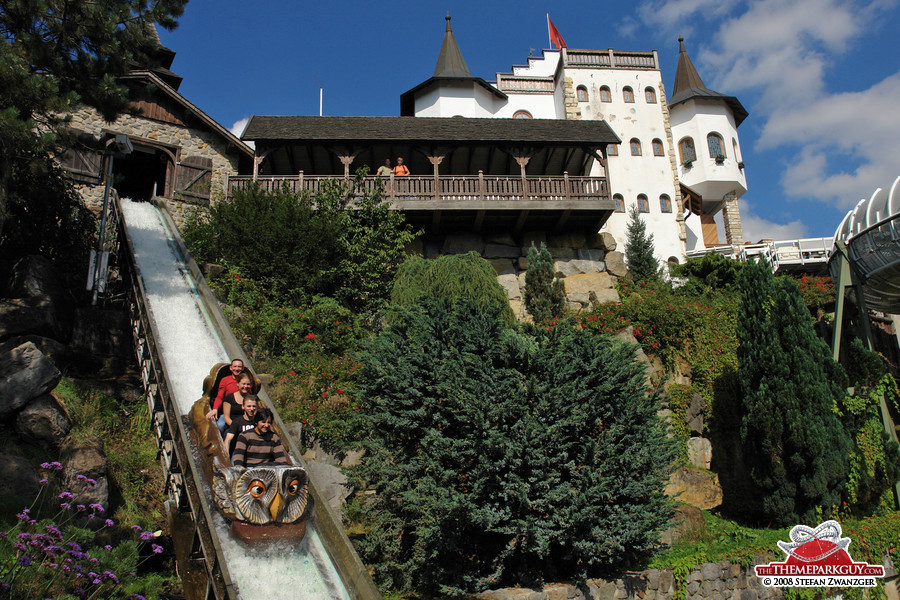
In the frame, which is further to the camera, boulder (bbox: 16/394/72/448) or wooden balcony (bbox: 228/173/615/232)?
wooden balcony (bbox: 228/173/615/232)

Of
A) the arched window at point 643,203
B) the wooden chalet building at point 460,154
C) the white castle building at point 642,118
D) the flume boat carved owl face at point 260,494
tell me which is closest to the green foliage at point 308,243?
the wooden chalet building at point 460,154

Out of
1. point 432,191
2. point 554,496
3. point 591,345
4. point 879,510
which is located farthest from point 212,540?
point 432,191

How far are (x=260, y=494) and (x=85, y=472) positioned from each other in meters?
2.66

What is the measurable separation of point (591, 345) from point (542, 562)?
288cm

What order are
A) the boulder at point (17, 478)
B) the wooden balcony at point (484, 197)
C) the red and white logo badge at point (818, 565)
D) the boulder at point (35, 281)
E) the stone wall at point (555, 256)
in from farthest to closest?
the stone wall at point (555, 256) → the wooden balcony at point (484, 197) → the boulder at point (35, 281) → the red and white logo badge at point (818, 565) → the boulder at point (17, 478)

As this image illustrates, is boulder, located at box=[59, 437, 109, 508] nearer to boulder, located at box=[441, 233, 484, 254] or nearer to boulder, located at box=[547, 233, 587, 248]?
boulder, located at box=[441, 233, 484, 254]

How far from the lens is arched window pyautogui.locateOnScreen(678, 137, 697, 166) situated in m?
28.5

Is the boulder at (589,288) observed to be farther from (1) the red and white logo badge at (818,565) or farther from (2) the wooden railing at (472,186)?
(1) the red and white logo badge at (818,565)

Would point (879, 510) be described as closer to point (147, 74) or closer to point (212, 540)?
point (212, 540)

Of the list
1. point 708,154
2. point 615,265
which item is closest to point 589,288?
point 615,265

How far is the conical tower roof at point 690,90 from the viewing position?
94.5ft

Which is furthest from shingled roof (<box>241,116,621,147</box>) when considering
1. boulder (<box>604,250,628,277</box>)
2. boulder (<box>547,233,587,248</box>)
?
boulder (<box>604,250,628,277</box>)

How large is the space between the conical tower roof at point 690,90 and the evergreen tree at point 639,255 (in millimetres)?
9118

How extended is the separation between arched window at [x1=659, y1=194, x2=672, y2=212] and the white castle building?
0.13 feet
